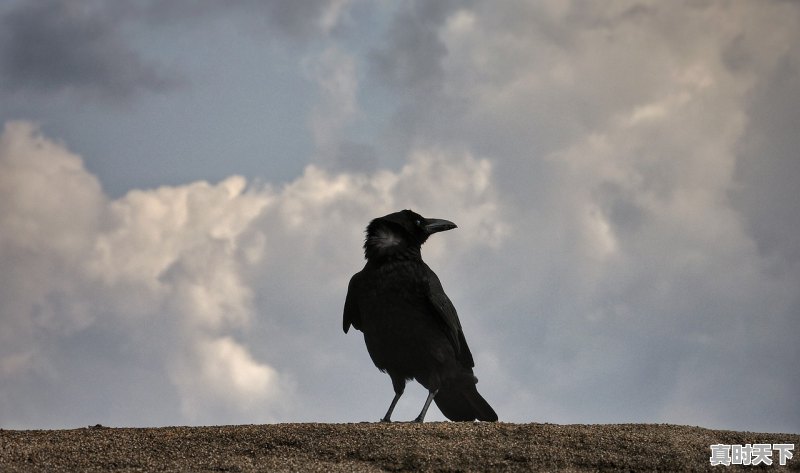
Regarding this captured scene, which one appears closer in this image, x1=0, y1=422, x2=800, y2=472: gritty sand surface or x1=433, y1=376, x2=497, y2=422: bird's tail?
x1=0, y1=422, x2=800, y2=472: gritty sand surface

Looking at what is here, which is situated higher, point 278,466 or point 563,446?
point 563,446

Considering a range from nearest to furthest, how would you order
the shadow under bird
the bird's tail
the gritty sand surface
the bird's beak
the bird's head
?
the gritty sand surface, the shadow under bird, the bird's head, the bird's tail, the bird's beak

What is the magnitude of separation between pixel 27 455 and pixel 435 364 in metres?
4.60

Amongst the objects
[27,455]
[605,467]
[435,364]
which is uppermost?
[435,364]

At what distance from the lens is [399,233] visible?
1205 centimetres

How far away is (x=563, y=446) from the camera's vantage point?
9.93 meters

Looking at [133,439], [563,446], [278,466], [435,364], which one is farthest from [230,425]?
[563,446]

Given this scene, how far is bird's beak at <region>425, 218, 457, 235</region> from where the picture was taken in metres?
12.4

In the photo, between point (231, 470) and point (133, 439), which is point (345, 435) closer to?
point (231, 470)

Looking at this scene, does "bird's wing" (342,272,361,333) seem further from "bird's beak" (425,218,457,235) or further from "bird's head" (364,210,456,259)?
"bird's beak" (425,218,457,235)

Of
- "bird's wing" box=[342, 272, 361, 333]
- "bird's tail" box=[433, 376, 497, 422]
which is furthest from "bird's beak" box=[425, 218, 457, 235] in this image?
"bird's tail" box=[433, 376, 497, 422]

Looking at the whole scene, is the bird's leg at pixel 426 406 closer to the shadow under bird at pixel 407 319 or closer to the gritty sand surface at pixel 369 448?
the shadow under bird at pixel 407 319

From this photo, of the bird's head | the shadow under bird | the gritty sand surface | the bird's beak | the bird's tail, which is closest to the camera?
the gritty sand surface

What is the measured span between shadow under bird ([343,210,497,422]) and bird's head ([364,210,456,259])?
0.04 feet
